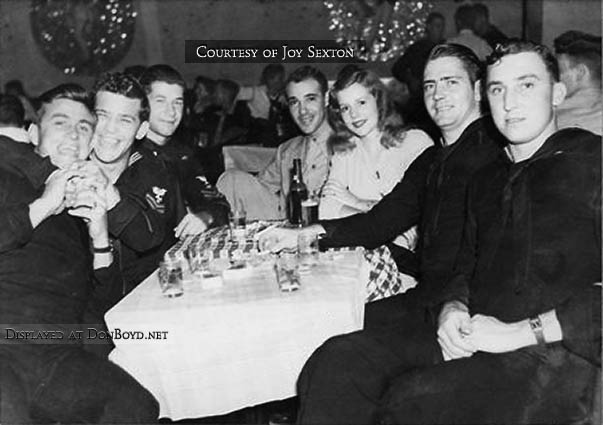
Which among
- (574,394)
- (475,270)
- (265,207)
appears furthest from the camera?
(265,207)

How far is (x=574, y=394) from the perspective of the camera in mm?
1509

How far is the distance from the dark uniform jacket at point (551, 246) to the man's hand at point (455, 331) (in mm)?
49

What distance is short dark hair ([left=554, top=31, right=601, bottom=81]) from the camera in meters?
2.60

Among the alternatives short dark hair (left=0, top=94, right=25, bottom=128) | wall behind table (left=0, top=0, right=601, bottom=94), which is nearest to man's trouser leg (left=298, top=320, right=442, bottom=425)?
short dark hair (left=0, top=94, right=25, bottom=128)

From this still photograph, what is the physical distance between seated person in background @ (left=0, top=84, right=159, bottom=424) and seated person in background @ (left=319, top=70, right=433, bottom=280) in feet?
3.16

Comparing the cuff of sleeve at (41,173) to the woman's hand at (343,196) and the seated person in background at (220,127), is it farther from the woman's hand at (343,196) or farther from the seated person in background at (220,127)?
the seated person in background at (220,127)

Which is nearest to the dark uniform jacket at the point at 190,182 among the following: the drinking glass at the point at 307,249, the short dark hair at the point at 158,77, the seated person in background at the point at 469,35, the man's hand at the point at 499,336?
the short dark hair at the point at 158,77

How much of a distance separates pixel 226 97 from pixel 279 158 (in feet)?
5.65

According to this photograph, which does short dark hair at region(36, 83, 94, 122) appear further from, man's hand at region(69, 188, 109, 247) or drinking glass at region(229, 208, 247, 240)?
drinking glass at region(229, 208, 247, 240)

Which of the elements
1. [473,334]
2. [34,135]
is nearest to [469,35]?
[34,135]

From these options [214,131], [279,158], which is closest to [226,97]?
[214,131]

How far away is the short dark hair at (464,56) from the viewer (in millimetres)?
2227

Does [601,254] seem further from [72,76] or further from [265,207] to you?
[72,76]

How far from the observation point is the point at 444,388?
1.52m
